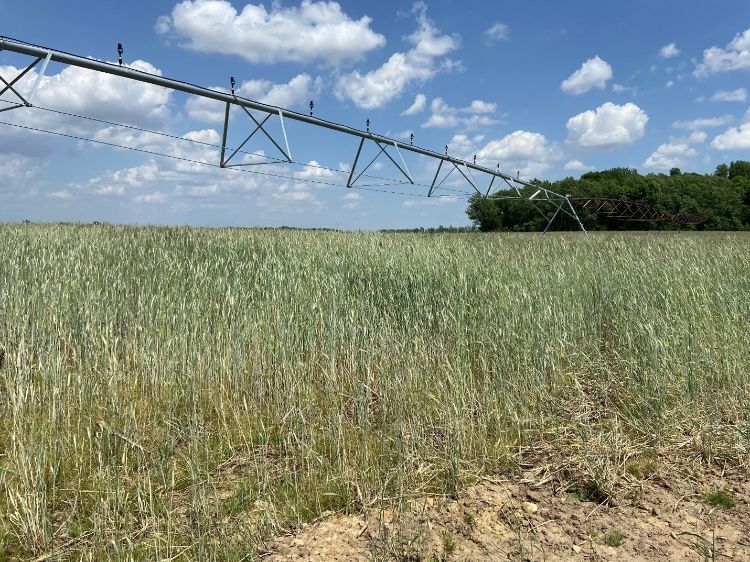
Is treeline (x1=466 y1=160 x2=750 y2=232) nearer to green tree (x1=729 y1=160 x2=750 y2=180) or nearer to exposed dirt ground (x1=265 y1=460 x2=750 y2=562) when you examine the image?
green tree (x1=729 y1=160 x2=750 y2=180)

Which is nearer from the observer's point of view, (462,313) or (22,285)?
(462,313)

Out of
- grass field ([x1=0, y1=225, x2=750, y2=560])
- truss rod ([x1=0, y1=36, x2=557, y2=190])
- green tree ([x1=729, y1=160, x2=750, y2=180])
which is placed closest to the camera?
grass field ([x1=0, y1=225, x2=750, y2=560])

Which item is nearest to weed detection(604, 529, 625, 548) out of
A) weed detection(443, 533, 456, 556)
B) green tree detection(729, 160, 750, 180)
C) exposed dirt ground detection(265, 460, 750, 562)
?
exposed dirt ground detection(265, 460, 750, 562)

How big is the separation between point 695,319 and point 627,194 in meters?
57.8

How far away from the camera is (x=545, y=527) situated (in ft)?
8.27

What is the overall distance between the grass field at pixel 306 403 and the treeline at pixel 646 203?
4482 centimetres

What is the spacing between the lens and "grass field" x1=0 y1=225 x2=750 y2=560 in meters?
2.56

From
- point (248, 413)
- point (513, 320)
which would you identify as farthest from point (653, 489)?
point (248, 413)

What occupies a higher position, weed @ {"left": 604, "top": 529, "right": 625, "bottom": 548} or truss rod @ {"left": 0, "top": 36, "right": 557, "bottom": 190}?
truss rod @ {"left": 0, "top": 36, "right": 557, "bottom": 190}

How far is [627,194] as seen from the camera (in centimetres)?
5641

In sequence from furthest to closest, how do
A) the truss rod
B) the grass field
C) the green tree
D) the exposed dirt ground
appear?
the green tree
the truss rod
the grass field
the exposed dirt ground

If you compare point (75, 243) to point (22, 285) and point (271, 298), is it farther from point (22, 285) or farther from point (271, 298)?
point (271, 298)

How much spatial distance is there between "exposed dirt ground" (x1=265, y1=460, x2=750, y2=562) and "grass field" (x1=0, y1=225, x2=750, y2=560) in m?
0.13

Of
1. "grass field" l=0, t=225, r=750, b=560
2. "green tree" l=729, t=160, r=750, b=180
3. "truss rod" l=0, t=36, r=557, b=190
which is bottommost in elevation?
"grass field" l=0, t=225, r=750, b=560
